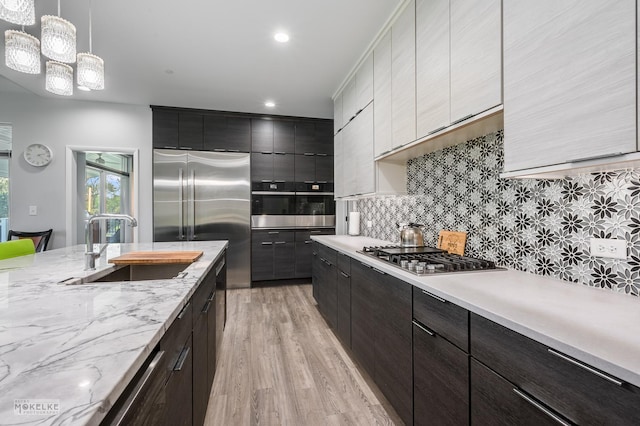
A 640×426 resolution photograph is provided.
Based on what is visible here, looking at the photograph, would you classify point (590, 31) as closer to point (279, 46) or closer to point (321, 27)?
point (321, 27)

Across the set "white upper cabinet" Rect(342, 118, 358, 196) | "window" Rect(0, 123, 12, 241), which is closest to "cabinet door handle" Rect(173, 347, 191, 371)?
"white upper cabinet" Rect(342, 118, 358, 196)

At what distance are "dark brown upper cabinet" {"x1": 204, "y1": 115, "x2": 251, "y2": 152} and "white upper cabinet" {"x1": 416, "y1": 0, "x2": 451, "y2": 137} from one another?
3252mm

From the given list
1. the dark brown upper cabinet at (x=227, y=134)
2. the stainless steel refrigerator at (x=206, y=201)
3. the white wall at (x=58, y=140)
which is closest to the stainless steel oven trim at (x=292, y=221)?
the stainless steel refrigerator at (x=206, y=201)

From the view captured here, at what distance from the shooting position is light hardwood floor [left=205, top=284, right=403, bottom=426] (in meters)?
1.74

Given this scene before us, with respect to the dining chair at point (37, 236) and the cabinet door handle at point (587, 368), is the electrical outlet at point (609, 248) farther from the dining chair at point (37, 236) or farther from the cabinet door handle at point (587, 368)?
the dining chair at point (37, 236)

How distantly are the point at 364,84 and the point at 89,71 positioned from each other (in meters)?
2.22

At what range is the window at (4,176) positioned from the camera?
3.97 meters

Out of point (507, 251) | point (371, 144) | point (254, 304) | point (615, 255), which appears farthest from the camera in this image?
point (254, 304)

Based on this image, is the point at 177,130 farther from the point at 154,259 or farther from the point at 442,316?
the point at 442,316

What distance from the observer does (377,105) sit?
260cm

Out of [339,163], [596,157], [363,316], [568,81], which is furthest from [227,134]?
[596,157]

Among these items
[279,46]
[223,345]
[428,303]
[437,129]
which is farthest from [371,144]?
[223,345]

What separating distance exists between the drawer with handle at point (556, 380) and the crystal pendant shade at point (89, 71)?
2.57 meters

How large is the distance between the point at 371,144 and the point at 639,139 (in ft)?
6.51
